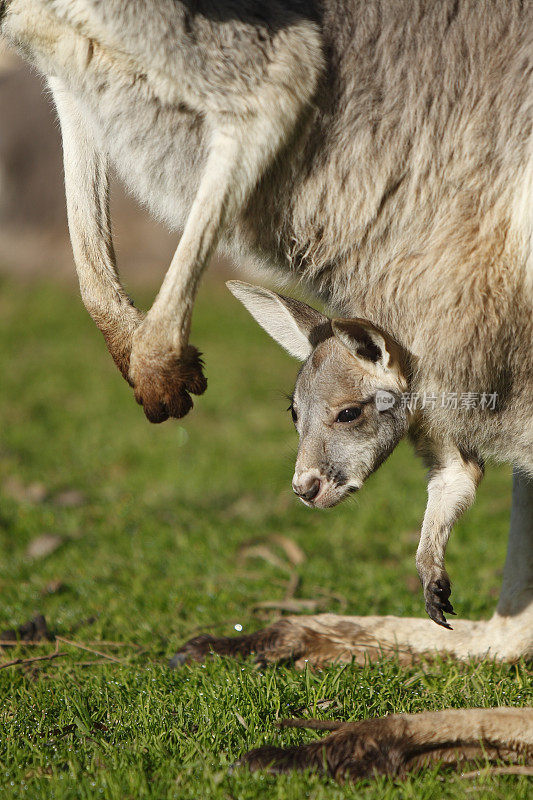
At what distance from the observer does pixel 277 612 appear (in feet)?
11.3

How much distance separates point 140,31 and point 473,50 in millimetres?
818

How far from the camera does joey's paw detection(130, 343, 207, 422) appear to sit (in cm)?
232

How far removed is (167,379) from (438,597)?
3.02 ft

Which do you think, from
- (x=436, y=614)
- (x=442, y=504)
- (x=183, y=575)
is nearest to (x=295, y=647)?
(x=436, y=614)

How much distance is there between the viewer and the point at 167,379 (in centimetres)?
232

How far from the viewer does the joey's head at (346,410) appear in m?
2.54

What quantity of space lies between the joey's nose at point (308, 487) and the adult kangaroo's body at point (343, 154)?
356mm

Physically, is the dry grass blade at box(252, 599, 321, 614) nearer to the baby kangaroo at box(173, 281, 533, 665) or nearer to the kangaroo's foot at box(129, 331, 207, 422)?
the baby kangaroo at box(173, 281, 533, 665)

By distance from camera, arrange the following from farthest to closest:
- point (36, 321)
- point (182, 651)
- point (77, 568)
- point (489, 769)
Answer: point (36, 321) → point (77, 568) → point (182, 651) → point (489, 769)

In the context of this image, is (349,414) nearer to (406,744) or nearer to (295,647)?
(295,647)

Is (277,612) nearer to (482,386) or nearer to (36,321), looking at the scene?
(482,386)

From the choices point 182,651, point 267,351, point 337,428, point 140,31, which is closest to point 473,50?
point 140,31

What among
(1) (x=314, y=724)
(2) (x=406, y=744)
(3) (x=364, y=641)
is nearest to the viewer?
(2) (x=406, y=744)

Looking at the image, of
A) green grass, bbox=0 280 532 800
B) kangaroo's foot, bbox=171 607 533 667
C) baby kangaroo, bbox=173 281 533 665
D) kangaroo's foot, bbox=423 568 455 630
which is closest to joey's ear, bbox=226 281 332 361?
baby kangaroo, bbox=173 281 533 665
